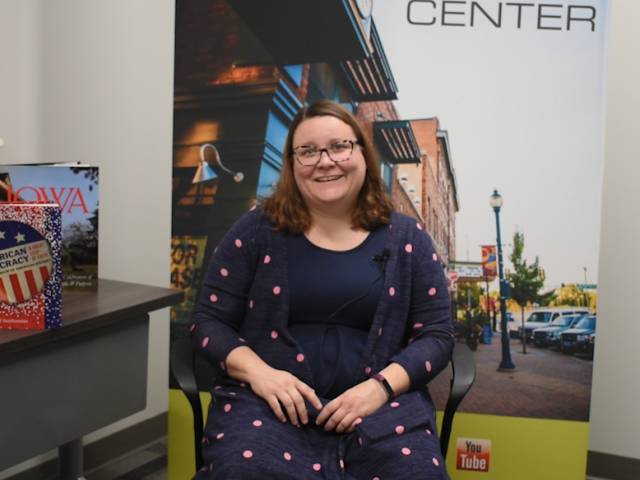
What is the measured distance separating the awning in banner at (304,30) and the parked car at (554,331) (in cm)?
104

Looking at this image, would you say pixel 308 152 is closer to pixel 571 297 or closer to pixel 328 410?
pixel 328 410

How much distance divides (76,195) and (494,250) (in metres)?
1.27

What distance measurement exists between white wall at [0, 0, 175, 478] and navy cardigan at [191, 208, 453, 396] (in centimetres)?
84

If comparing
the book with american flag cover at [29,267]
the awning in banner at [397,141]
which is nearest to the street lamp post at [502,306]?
the awning in banner at [397,141]

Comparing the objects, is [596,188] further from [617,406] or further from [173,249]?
[173,249]

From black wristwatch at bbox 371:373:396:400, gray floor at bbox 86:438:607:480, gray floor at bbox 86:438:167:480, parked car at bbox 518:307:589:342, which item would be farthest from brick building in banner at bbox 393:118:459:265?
gray floor at bbox 86:438:167:480

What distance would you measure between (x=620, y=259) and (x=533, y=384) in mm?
606

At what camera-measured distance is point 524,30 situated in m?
2.11

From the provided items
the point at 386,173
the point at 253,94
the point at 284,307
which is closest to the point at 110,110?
the point at 253,94

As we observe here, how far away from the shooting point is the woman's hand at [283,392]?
61.9 inches

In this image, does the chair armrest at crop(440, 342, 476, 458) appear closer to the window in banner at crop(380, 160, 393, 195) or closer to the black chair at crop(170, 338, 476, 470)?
the black chair at crop(170, 338, 476, 470)

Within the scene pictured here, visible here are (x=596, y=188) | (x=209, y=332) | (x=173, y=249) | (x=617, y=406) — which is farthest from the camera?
(x=617, y=406)

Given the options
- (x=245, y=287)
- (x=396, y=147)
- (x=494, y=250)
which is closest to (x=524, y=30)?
(x=396, y=147)

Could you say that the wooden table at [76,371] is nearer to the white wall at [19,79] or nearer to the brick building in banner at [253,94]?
the brick building in banner at [253,94]
